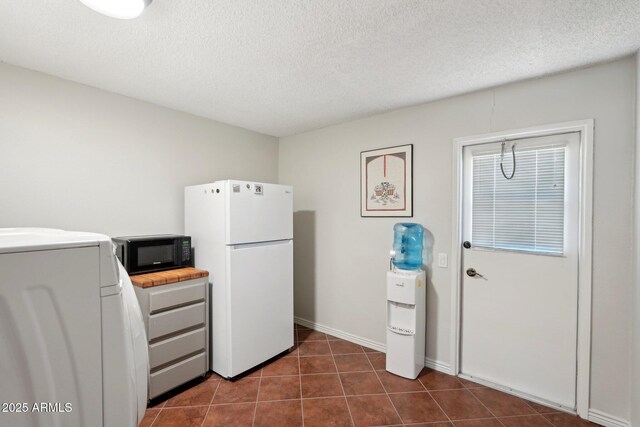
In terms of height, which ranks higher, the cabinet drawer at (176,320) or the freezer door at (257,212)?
the freezer door at (257,212)

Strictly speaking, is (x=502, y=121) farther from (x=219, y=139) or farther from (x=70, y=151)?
(x=70, y=151)

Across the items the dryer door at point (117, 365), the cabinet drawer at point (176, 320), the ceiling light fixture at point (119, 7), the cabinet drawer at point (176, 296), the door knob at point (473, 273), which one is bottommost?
the cabinet drawer at point (176, 320)

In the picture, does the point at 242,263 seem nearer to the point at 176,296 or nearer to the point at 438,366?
the point at 176,296

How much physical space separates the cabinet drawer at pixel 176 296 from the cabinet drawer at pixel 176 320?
5 cm

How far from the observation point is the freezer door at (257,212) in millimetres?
2410

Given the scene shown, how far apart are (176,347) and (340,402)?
1.32 m

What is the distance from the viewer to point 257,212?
8.56ft

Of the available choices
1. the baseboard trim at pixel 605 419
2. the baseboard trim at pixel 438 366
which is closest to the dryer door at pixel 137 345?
the baseboard trim at pixel 438 366

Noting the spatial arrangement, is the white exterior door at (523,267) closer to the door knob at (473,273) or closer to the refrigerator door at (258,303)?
the door knob at (473,273)

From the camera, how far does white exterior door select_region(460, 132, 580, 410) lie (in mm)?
2072

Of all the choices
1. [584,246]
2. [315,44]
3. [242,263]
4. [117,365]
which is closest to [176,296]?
[242,263]

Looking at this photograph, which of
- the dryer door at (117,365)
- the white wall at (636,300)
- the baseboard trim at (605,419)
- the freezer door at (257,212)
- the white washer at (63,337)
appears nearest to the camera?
the white washer at (63,337)

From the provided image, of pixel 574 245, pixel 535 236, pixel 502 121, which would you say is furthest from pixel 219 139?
pixel 574 245

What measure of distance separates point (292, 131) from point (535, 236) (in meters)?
2.67
